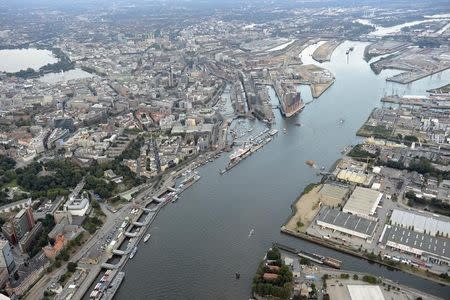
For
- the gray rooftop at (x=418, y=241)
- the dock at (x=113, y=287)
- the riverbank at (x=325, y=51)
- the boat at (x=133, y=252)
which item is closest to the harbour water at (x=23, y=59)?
the riverbank at (x=325, y=51)

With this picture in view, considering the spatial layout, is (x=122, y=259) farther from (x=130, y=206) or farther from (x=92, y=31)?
(x=92, y=31)

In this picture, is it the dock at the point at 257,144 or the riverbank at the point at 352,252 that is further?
the dock at the point at 257,144

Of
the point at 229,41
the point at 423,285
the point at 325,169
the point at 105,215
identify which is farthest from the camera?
the point at 229,41

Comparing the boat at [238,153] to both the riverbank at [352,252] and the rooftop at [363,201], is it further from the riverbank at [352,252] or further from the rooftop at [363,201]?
the riverbank at [352,252]

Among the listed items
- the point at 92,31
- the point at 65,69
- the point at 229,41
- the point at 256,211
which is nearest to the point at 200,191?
the point at 256,211

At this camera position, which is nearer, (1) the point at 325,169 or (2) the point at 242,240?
(2) the point at 242,240

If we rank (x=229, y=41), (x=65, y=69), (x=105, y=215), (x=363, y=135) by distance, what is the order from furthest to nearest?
(x=229, y=41), (x=65, y=69), (x=363, y=135), (x=105, y=215)
